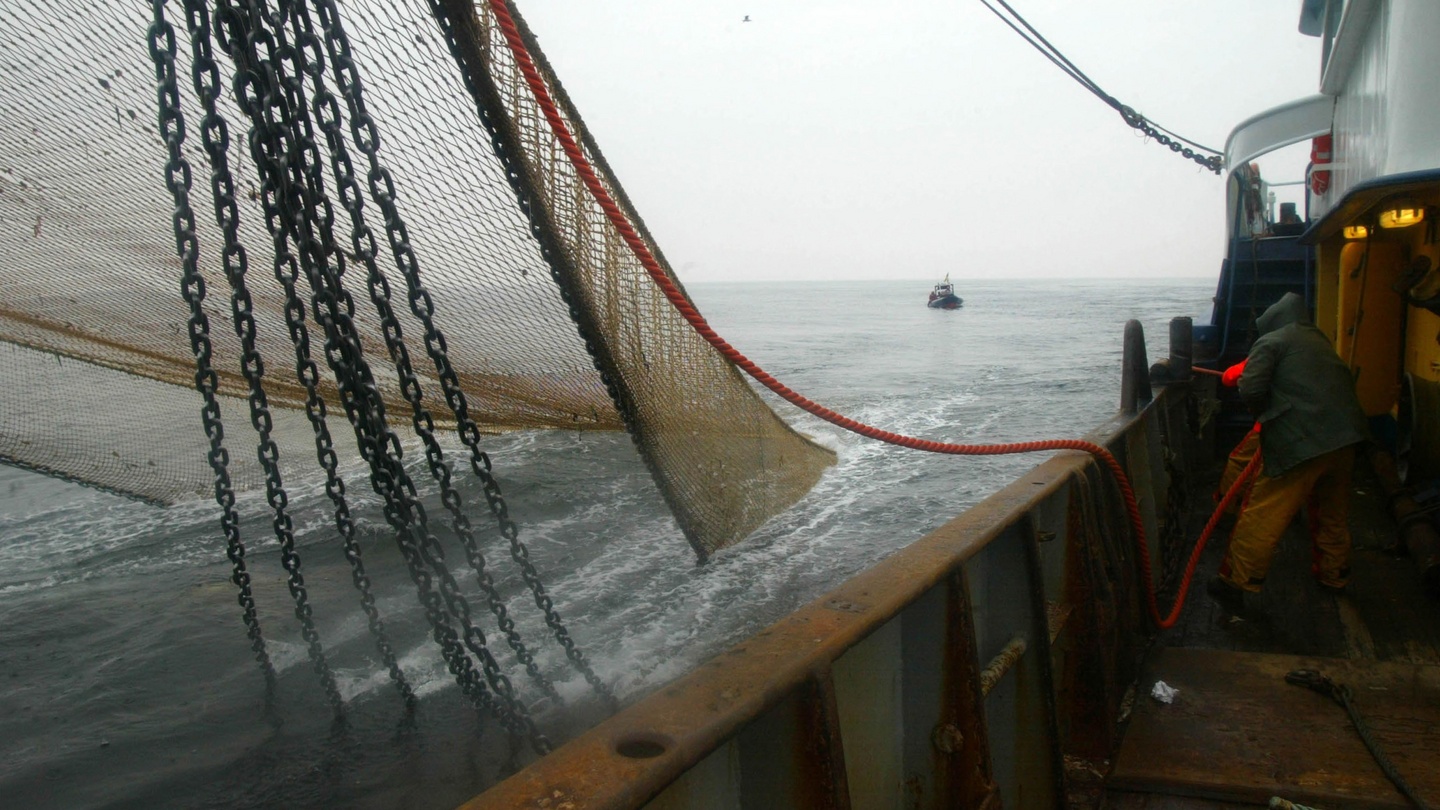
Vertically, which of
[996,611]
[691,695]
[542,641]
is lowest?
[542,641]

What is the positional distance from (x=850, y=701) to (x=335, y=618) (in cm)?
529

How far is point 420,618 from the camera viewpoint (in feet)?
20.0

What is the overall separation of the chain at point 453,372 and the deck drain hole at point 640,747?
63.2 inches

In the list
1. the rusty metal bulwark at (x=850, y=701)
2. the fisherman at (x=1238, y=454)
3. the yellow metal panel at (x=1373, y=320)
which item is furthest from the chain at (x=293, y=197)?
the yellow metal panel at (x=1373, y=320)

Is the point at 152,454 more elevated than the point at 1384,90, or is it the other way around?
the point at 1384,90

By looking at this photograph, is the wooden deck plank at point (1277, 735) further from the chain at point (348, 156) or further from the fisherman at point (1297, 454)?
the chain at point (348, 156)

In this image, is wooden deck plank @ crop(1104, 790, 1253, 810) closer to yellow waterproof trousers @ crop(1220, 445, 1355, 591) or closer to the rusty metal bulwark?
the rusty metal bulwark

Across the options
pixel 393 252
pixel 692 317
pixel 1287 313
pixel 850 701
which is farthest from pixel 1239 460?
pixel 393 252

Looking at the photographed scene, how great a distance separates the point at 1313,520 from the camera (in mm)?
4473

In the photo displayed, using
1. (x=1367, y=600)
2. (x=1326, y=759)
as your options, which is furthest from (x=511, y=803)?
(x=1367, y=600)

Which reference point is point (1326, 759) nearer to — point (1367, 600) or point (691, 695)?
point (1367, 600)

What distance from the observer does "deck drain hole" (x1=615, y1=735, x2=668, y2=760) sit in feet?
4.05

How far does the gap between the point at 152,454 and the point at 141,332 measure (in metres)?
1.74

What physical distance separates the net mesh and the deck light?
13.0 ft
